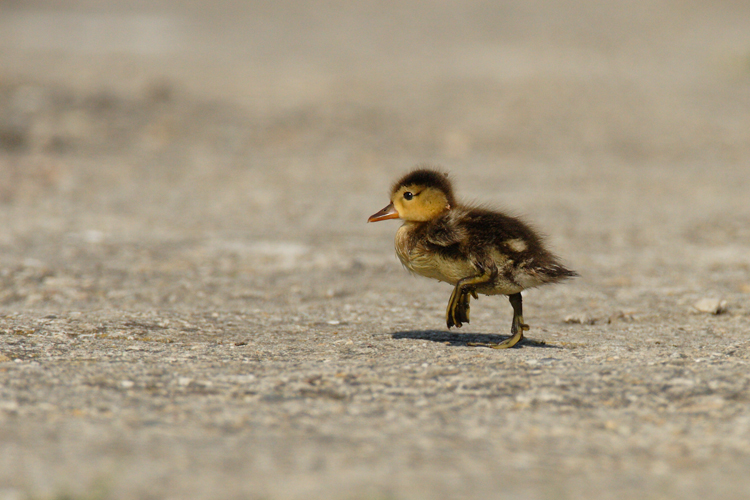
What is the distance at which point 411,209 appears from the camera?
16.6ft

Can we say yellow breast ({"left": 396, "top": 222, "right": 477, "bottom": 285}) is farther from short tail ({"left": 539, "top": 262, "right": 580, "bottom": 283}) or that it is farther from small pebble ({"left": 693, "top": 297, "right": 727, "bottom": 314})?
small pebble ({"left": 693, "top": 297, "right": 727, "bottom": 314})

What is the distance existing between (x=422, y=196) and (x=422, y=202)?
0.12 feet

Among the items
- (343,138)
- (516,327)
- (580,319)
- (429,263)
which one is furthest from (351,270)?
(343,138)

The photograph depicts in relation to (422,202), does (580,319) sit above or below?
below

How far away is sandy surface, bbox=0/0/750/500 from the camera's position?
298cm

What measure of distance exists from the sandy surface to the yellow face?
0.74m

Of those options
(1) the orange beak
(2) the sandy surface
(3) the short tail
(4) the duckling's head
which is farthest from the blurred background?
(3) the short tail

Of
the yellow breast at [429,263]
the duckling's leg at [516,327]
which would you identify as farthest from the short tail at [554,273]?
the yellow breast at [429,263]

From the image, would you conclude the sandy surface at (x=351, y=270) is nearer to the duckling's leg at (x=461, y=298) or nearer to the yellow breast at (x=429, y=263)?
the duckling's leg at (x=461, y=298)

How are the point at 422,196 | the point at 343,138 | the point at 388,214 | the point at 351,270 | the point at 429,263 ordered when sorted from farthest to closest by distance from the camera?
the point at 343,138 → the point at 351,270 → the point at 388,214 → the point at 422,196 → the point at 429,263

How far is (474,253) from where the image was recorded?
4.62m

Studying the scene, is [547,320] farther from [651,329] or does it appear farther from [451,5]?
[451,5]

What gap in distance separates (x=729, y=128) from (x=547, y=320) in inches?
368

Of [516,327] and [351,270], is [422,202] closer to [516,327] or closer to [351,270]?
[516,327]
